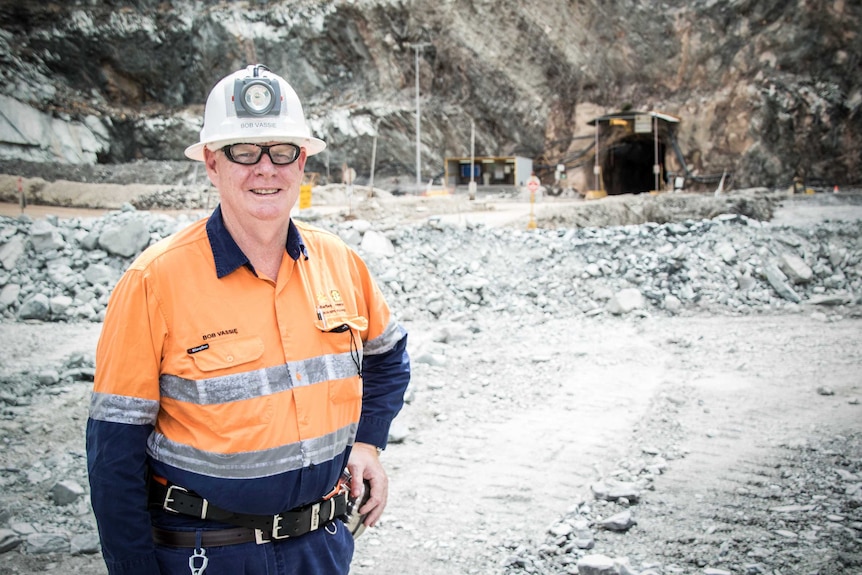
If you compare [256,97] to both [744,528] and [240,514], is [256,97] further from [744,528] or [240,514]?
[744,528]

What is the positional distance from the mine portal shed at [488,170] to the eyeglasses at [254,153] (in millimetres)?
31936

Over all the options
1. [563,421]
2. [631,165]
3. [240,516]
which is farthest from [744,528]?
[631,165]

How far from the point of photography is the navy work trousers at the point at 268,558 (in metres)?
1.87

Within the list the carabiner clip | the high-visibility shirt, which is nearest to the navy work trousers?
the carabiner clip

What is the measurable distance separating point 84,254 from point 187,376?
9.65 meters

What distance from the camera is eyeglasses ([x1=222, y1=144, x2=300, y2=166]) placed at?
6.52ft

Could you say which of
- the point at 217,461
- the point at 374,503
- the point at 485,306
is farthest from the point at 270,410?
the point at 485,306

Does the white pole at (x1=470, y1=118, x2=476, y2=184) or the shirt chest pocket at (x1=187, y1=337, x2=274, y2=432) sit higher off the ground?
the white pole at (x1=470, y1=118, x2=476, y2=184)

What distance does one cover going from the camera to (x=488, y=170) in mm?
34656

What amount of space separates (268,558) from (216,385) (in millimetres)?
540

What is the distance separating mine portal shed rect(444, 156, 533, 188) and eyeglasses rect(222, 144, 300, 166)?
1257 inches

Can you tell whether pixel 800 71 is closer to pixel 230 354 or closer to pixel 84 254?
pixel 84 254

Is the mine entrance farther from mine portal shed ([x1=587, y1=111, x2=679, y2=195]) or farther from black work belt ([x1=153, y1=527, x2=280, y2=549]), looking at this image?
black work belt ([x1=153, y1=527, x2=280, y2=549])

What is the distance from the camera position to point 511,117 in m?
35.2
